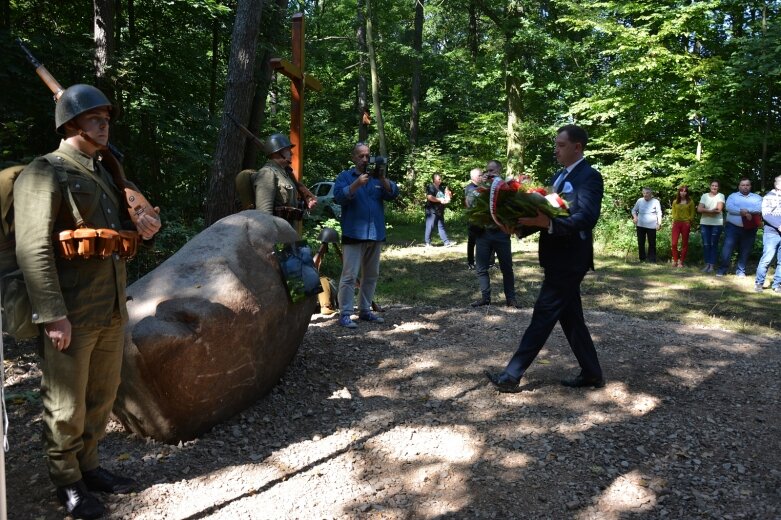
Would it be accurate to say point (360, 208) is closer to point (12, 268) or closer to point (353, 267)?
point (353, 267)

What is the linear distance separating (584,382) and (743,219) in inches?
325

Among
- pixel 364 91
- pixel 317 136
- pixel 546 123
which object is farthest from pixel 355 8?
pixel 546 123

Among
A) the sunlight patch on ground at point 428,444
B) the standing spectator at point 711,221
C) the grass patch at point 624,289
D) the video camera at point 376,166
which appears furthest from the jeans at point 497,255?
the standing spectator at point 711,221

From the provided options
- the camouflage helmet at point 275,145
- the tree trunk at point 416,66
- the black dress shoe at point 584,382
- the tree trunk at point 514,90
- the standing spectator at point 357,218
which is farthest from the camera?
the tree trunk at point 416,66

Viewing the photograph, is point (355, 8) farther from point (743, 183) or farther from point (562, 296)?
point (562, 296)

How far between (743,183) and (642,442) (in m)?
9.14

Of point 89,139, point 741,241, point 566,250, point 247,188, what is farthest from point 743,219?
point 89,139

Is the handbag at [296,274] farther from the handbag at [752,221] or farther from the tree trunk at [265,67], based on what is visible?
the handbag at [752,221]

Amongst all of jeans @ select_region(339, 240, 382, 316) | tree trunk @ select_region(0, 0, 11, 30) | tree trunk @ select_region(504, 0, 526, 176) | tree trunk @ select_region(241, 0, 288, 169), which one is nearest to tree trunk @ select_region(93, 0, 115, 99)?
tree trunk @ select_region(0, 0, 11, 30)

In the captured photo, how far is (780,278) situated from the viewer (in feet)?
34.0

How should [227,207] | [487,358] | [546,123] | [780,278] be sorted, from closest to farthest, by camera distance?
[487,358] < [227,207] < [780,278] < [546,123]

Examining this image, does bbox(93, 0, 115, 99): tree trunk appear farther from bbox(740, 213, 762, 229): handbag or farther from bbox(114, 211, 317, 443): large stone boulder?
bbox(740, 213, 762, 229): handbag

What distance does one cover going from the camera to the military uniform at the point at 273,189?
603cm

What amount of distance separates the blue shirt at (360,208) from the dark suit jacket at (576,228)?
2.51 meters
